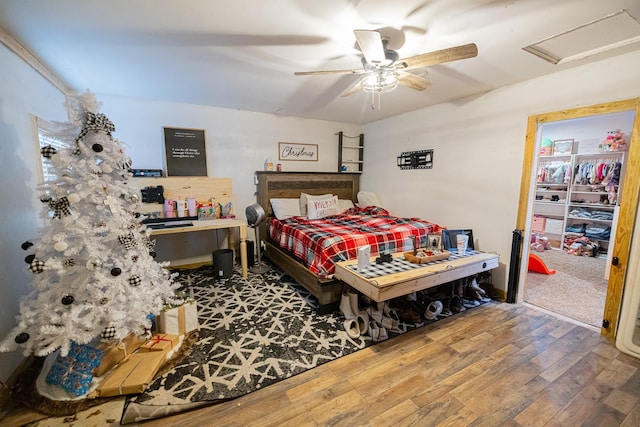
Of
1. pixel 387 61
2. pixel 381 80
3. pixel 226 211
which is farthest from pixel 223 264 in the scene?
pixel 387 61

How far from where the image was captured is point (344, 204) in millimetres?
4527

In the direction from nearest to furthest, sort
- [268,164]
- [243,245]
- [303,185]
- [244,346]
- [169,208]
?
1. [244,346]
2. [243,245]
3. [169,208]
4. [268,164]
5. [303,185]

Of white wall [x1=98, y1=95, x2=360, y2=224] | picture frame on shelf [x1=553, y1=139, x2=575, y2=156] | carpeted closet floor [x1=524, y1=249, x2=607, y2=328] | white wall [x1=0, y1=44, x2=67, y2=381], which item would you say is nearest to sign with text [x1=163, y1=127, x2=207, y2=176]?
white wall [x1=98, y1=95, x2=360, y2=224]

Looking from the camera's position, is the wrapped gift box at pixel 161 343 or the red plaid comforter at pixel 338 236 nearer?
the wrapped gift box at pixel 161 343

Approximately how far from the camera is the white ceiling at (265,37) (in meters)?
1.51

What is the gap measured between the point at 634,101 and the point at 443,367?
247cm

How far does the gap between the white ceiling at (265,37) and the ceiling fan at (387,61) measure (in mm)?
179

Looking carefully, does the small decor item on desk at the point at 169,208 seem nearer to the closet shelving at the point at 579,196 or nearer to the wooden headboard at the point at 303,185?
the wooden headboard at the point at 303,185

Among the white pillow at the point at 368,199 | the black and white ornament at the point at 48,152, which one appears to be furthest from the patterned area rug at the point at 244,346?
the white pillow at the point at 368,199

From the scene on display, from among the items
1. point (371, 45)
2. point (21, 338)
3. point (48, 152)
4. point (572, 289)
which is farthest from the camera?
point (572, 289)

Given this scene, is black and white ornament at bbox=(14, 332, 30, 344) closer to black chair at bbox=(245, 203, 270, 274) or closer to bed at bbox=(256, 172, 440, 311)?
bed at bbox=(256, 172, 440, 311)

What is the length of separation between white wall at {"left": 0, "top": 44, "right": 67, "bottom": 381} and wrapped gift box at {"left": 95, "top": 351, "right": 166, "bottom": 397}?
22.5 inches

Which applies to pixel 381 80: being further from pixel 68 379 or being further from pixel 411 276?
pixel 68 379

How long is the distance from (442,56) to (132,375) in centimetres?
280
